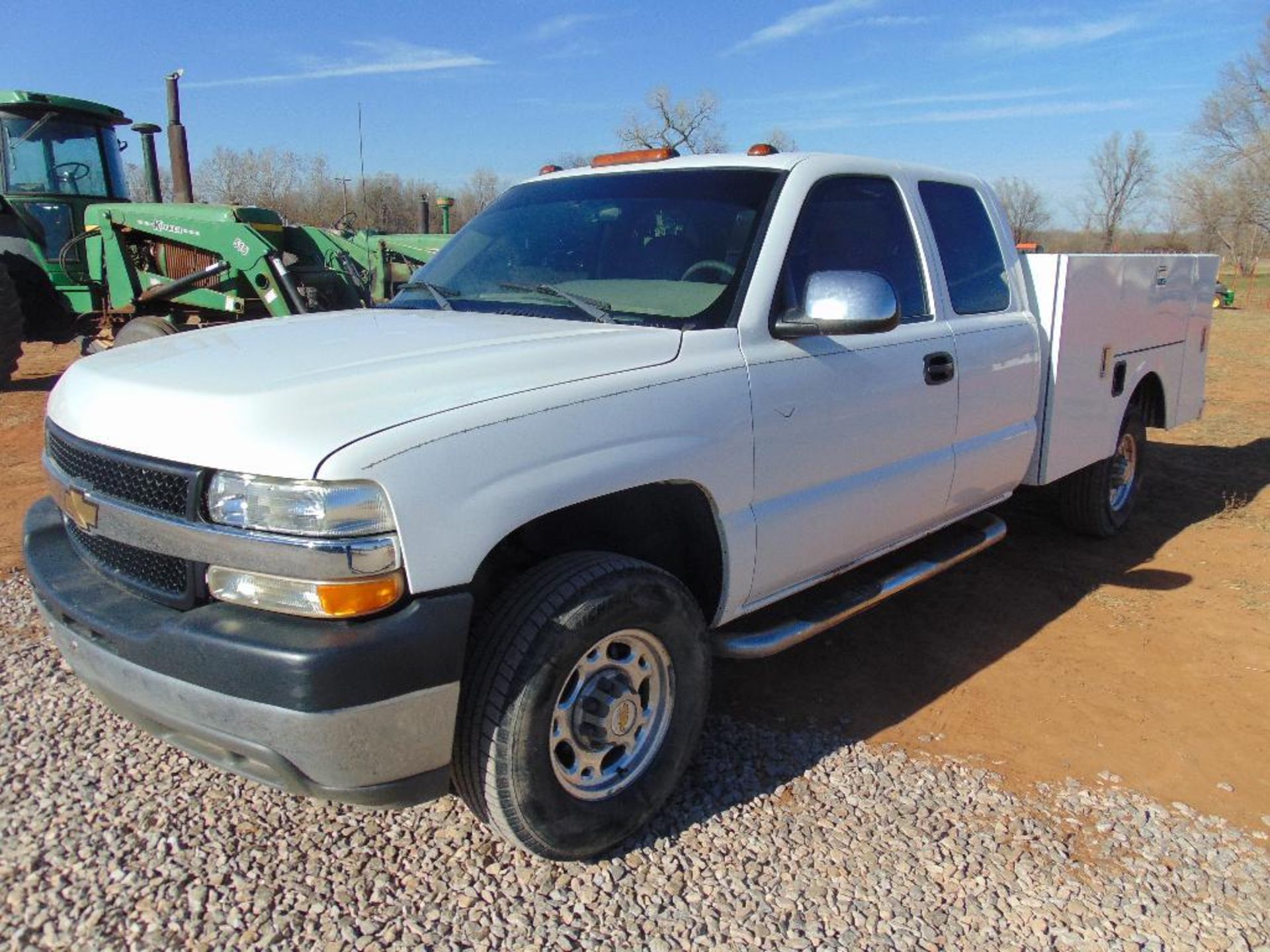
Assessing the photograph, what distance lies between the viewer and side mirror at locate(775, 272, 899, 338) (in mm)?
3168

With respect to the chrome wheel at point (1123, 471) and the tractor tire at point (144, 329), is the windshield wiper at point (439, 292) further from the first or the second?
the tractor tire at point (144, 329)

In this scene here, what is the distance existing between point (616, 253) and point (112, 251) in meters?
8.81

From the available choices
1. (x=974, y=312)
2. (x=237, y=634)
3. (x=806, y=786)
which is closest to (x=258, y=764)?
(x=237, y=634)

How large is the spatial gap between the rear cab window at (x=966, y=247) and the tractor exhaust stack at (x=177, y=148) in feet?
37.5

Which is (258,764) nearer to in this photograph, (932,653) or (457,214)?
(932,653)

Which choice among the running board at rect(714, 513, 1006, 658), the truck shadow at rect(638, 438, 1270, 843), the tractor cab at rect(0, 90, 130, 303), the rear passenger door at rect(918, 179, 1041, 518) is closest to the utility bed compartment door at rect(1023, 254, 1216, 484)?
the rear passenger door at rect(918, 179, 1041, 518)

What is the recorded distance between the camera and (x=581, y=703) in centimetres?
281

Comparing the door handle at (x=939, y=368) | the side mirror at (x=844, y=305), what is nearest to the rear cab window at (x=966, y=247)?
the door handle at (x=939, y=368)

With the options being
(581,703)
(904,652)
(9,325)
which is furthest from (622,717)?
(9,325)

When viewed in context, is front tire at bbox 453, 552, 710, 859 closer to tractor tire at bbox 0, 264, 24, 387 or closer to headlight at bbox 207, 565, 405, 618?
headlight at bbox 207, 565, 405, 618

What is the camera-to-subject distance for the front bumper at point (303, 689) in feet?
7.36

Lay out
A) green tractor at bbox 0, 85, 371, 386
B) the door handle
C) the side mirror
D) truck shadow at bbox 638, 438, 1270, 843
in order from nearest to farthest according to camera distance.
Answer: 1. the side mirror
2. truck shadow at bbox 638, 438, 1270, 843
3. the door handle
4. green tractor at bbox 0, 85, 371, 386

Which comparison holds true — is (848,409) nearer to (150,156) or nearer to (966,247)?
(966,247)

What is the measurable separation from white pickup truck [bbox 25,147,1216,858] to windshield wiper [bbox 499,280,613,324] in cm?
1
